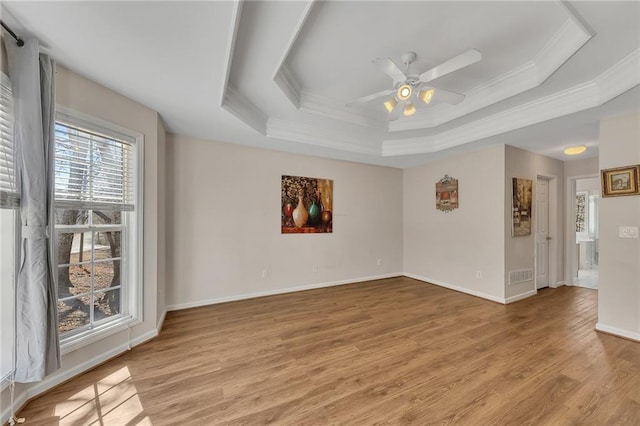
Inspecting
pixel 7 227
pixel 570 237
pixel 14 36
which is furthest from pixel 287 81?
pixel 570 237

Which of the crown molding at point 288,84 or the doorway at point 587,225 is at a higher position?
the crown molding at point 288,84

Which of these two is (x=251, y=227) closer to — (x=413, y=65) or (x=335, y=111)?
(x=335, y=111)

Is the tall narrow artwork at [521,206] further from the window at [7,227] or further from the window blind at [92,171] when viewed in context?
the window at [7,227]

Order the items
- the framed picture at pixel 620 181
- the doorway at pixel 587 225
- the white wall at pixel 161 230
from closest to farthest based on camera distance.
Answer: the framed picture at pixel 620 181 → the white wall at pixel 161 230 → the doorway at pixel 587 225

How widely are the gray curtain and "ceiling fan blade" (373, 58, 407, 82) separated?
235cm

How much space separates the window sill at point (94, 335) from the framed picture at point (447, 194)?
15.9 ft

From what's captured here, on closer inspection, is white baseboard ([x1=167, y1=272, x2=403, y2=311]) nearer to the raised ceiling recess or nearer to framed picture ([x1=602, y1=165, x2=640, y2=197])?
the raised ceiling recess

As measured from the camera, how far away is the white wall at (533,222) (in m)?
3.87

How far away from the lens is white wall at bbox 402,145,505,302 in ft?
12.8

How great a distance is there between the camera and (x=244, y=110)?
9.70 ft

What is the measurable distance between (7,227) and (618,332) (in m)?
5.61

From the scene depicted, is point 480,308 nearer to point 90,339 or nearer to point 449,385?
point 449,385

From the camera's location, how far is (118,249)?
2.47m

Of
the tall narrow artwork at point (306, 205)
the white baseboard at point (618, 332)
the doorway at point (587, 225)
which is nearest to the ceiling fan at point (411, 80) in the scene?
the tall narrow artwork at point (306, 205)
